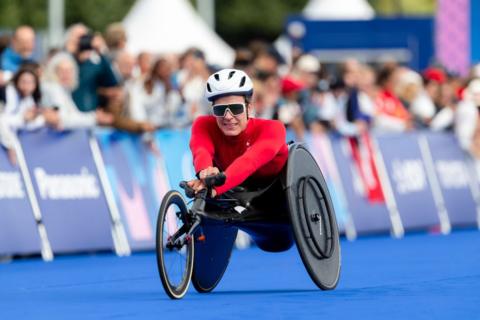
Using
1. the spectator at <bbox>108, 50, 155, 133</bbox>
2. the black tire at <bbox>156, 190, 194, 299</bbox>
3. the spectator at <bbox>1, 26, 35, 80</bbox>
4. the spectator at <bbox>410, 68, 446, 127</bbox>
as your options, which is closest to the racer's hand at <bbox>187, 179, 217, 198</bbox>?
the black tire at <bbox>156, 190, 194, 299</bbox>

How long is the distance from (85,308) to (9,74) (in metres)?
6.90

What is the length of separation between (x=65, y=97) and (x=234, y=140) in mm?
5732

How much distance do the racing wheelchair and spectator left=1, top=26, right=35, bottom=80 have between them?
5.89 metres

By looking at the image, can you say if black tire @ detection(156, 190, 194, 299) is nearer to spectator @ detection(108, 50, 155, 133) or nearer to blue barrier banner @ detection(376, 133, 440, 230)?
spectator @ detection(108, 50, 155, 133)

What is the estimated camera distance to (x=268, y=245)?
12250 millimetres

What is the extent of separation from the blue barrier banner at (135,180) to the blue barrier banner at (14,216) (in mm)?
1245

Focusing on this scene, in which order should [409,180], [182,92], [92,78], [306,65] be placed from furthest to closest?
[306,65] < [409,180] < [182,92] < [92,78]

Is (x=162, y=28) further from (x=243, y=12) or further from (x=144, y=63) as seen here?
(x=243, y=12)

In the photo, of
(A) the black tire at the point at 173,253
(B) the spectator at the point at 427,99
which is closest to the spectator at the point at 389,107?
(B) the spectator at the point at 427,99

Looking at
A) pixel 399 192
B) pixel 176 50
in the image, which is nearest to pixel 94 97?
pixel 399 192

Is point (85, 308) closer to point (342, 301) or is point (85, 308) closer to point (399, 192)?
point (342, 301)

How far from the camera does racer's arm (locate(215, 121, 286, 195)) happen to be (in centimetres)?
1136

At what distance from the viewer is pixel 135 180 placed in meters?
17.5

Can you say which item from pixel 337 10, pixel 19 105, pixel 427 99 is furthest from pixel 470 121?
pixel 337 10
